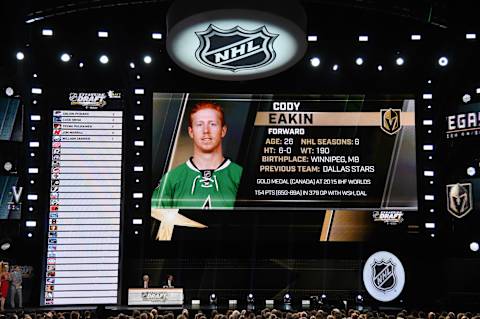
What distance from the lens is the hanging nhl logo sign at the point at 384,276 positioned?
13797 mm

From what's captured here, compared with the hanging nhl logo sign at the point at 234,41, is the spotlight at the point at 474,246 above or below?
below

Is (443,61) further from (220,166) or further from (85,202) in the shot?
(85,202)

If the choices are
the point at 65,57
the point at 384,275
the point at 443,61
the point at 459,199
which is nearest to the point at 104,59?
the point at 65,57

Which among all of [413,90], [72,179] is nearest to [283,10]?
[413,90]

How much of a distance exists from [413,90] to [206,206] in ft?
17.7

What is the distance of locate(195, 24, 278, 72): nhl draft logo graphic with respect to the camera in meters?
10.3

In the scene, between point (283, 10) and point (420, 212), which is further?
point (420, 212)

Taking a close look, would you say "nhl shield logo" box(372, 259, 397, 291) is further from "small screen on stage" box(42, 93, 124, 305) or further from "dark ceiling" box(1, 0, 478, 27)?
"small screen on stage" box(42, 93, 124, 305)

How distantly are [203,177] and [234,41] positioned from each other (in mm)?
4228

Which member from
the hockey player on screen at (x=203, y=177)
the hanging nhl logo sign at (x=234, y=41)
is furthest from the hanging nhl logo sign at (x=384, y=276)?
the hanging nhl logo sign at (x=234, y=41)

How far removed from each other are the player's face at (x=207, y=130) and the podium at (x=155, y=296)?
315cm

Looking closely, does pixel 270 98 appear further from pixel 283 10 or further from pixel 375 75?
pixel 283 10

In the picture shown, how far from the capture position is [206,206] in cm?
1389

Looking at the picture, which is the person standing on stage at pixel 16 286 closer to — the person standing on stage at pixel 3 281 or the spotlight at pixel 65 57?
the person standing on stage at pixel 3 281
